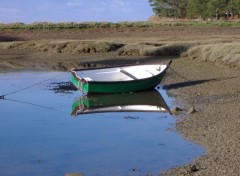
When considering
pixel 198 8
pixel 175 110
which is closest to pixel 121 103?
pixel 175 110

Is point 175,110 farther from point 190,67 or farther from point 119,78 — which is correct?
point 190,67

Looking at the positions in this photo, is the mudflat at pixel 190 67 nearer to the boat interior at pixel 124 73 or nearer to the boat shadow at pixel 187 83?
the boat shadow at pixel 187 83

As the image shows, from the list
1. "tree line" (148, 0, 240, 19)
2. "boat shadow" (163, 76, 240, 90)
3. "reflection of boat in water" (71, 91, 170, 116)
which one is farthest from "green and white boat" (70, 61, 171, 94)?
"tree line" (148, 0, 240, 19)

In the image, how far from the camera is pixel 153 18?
103m

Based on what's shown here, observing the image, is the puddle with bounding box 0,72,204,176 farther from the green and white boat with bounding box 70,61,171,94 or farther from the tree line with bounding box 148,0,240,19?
the tree line with bounding box 148,0,240,19

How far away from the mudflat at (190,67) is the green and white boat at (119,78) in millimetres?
814

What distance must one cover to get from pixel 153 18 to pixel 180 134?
92.1 meters

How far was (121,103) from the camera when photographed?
55.0 feet

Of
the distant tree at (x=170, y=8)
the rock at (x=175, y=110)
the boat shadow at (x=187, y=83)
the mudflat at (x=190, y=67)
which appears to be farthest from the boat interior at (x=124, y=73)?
the distant tree at (x=170, y=8)

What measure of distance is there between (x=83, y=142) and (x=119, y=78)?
8608 millimetres

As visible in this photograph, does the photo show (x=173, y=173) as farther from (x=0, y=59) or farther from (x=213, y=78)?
(x=0, y=59)

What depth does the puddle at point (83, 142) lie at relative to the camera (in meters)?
9.49

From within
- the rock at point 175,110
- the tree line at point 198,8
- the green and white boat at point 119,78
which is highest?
the tree line at point 198,8

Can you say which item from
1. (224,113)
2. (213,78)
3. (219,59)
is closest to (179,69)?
(219,59)
